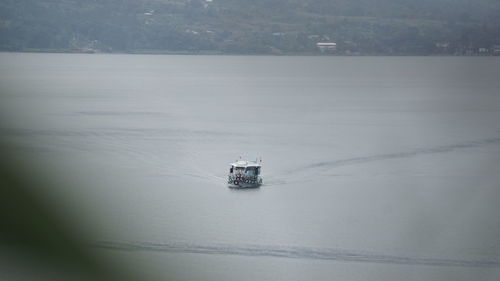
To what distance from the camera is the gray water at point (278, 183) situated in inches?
311

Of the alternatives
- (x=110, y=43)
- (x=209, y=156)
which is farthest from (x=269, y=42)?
(x=209, y=156)

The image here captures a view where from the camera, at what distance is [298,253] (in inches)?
330

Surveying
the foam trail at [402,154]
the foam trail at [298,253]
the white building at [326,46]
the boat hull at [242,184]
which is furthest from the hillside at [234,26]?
the foam trail at [298,253]

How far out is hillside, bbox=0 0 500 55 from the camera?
54.0 meters

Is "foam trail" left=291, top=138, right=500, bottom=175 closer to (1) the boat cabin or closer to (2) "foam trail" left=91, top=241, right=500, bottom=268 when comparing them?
(1) the boat cabin

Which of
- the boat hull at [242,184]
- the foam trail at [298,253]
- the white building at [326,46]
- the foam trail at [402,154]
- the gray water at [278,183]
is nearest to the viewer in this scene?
the gray water at [278,183]

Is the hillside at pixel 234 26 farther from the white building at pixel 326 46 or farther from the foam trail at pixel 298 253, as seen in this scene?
the foam trail at pixel 298 253

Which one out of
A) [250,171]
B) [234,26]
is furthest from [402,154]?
[234,26]

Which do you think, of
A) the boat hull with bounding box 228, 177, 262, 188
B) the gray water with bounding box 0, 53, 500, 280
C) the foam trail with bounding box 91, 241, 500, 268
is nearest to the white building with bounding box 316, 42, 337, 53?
the gray water with bounding box 0, 53, 500, 280

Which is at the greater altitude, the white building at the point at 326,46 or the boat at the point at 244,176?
the white building at the point at 326,46

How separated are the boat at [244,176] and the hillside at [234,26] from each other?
37543mm

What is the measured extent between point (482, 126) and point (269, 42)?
4533cm

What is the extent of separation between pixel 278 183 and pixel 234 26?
54.6 meters

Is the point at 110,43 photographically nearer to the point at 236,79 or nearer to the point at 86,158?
the point at 236,79
